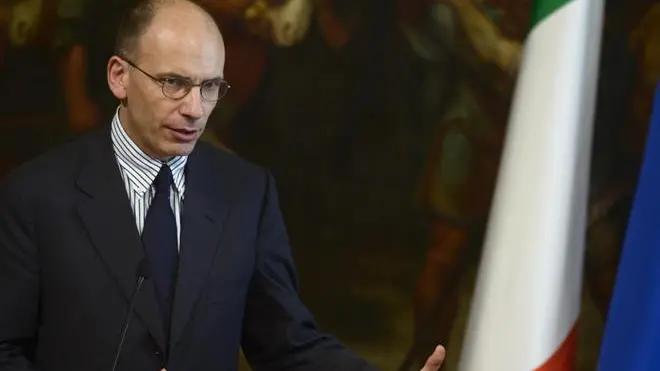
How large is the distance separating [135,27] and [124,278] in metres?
0.61

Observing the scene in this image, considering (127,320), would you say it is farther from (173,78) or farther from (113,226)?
(173,78)

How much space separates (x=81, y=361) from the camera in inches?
85.2

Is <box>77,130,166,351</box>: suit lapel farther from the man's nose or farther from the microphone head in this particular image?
the man's nose

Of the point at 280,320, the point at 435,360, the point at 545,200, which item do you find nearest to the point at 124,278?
the point at 280,320

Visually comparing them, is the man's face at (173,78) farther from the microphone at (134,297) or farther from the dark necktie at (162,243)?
the microphone at (134,297)

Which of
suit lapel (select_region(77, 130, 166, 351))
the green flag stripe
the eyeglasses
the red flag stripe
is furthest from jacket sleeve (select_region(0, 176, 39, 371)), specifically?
the green flag stripe

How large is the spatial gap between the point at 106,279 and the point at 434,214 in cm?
127

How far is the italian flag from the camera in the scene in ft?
7.38

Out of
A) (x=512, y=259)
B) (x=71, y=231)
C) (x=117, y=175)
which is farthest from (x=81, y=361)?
(x=512, y=259)

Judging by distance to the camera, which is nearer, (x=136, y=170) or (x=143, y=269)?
(x=143, y=269)

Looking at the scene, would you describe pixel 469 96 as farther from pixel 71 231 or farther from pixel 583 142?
pixel 71 231

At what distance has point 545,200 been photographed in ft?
7.40

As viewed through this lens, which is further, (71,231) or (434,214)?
(434,214)

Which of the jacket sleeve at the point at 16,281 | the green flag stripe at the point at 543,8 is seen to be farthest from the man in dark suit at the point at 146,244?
the green flag stripe at the point at 543,8
